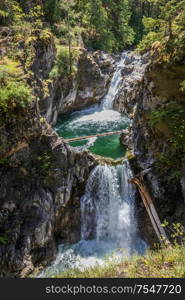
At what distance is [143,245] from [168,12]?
10177 mm

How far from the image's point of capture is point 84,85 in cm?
2338

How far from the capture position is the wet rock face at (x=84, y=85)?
67.3 feet

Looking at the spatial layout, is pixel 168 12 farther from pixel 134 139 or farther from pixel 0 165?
pixel 0 165

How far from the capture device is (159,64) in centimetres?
Answer: 1050

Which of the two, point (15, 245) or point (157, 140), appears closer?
point (15, 245)

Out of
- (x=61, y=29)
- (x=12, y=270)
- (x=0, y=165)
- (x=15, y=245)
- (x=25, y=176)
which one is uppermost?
(x=61, y=29)

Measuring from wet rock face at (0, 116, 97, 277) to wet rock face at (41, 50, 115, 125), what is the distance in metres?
Result: 9.56

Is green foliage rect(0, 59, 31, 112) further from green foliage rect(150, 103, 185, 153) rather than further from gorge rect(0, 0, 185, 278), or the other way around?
green foliage rect(150, 103, 185, 153)

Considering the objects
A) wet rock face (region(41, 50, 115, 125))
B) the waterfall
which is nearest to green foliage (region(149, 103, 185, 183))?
the waterfall

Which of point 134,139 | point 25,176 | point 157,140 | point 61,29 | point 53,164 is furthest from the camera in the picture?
point 61,29

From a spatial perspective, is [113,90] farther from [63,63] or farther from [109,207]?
[109,207]

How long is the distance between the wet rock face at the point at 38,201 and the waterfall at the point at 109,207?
519 millimetres

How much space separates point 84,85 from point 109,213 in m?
15.2

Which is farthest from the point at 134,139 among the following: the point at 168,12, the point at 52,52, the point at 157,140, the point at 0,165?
the point at 52,52
